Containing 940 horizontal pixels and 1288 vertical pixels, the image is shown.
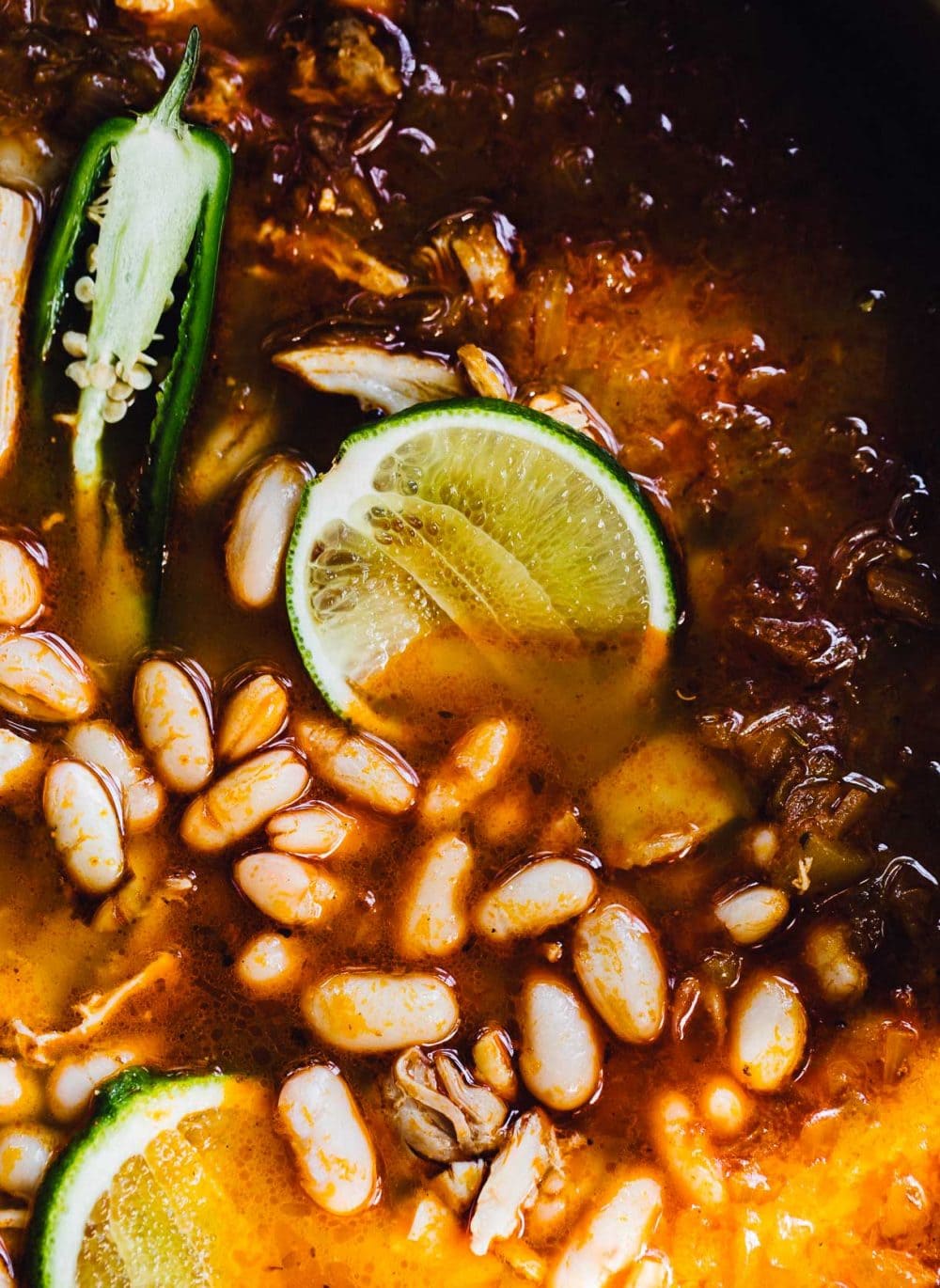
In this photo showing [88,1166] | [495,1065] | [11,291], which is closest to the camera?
[88,1166]

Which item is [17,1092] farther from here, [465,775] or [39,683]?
[465,775]

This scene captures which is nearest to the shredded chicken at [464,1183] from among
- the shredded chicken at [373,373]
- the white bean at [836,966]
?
the white bean at [836,966]

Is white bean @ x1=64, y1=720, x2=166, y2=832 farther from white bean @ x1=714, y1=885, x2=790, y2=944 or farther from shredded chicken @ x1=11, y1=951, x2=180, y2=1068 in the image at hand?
white bean @ x1=714, y1=885, x2=790, y2=944

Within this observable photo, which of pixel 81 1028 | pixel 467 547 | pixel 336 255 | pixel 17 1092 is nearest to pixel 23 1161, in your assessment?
pixel 17 1092

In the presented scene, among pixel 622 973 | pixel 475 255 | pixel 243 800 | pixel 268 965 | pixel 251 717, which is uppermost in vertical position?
pixel 475 255

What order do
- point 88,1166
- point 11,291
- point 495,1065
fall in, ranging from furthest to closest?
1. point 11,291
2. point 495,1065
3. point 88,1166

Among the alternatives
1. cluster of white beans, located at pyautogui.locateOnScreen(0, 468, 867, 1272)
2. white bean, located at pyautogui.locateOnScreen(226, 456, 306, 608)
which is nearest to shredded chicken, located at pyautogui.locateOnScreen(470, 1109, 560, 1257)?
cluster of white beans, located at pyautogui.locateOnScreen(0, 468, 867, 1272)

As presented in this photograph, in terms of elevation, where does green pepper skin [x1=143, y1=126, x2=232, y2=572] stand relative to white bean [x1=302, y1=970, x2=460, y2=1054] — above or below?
above
